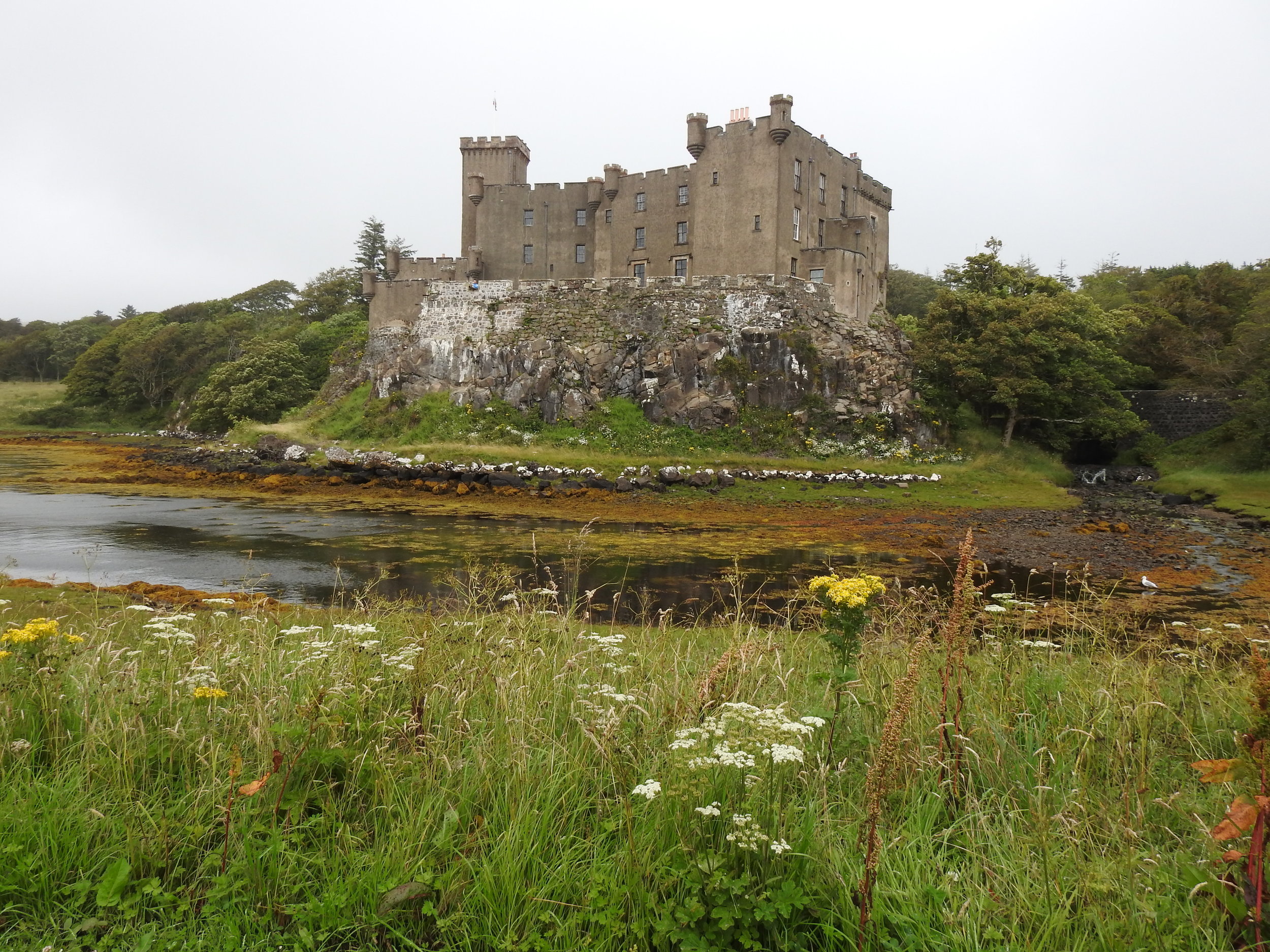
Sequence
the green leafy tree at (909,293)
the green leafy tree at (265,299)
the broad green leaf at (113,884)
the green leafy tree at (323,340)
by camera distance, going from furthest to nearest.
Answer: the green leafy tree at (265,299)
the green leafy tree at (909,293)
the green leafy tree at (323,340)
the broad green leaf at (113,884)

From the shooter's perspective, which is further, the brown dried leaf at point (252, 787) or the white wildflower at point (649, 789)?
the brown dried leaf at point (252, 787)

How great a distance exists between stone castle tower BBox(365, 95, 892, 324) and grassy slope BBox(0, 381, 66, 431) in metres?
53.3

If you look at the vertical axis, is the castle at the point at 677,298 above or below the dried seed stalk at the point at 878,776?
above

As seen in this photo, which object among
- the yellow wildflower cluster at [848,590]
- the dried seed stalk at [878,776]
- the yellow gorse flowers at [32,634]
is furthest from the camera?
the yellow gorse flowers at [32,634]

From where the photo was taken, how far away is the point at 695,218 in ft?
138

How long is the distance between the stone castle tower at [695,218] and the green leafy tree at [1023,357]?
233 inches

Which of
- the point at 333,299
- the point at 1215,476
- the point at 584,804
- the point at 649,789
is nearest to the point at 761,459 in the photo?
the point at 1215,476

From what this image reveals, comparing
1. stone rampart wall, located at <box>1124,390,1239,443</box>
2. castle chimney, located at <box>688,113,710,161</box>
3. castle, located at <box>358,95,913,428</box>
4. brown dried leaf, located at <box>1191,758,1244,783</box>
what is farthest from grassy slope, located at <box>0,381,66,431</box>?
brown dried leaf, located at <box>1191,758,1244,783</box>

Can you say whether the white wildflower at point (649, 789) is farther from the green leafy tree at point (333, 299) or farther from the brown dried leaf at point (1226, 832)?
the green leafy tree at point (333, 299)

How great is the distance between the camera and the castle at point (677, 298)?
38.5 m

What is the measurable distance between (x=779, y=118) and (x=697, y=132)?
451 centimetres

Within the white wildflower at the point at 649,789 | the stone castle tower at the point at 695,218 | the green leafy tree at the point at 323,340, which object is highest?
the stone castle tower at the point at 695,218

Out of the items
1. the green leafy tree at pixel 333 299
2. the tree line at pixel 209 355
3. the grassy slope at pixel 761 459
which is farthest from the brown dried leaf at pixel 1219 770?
the green leafy tree at pixel 333 299

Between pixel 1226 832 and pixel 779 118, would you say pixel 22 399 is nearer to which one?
pixel 779 118
